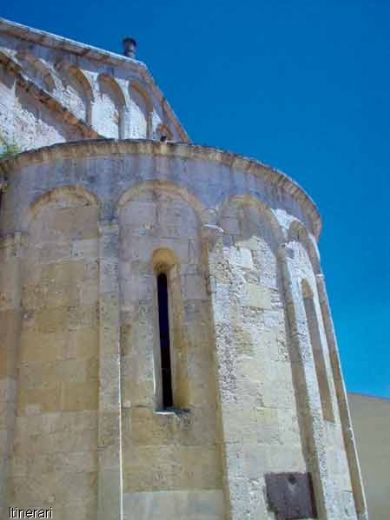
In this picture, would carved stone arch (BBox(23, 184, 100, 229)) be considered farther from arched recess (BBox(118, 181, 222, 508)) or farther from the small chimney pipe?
the small chimney pipe

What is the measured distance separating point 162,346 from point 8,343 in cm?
194

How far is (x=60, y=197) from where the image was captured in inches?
316

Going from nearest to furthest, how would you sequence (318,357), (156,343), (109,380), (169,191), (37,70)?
(109,380) → (156,343) → (169,191) → (318,357) → (37,70)

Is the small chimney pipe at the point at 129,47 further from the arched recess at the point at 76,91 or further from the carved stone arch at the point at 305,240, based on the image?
the carved stone arch at the point at 305,240

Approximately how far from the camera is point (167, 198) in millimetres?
8109

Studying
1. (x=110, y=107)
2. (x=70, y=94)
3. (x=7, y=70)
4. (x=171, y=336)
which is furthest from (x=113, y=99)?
(x=171, y=336)

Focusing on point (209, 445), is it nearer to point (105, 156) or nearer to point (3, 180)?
point (105, 156)

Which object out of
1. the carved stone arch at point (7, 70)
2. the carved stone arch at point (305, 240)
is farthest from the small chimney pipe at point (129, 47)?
the carved stone arch at point (305, 240)

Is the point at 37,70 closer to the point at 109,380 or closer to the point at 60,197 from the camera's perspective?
the point at 60,197

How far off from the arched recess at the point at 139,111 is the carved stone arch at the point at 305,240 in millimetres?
6328

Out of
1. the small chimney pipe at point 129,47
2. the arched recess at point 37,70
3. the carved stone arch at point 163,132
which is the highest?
the small chimney pipe at point 129,47

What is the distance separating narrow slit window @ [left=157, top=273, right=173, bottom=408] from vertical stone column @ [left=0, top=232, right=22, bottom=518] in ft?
5.97

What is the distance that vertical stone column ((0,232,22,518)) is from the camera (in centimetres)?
659

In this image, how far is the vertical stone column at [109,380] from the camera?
6.26 m
